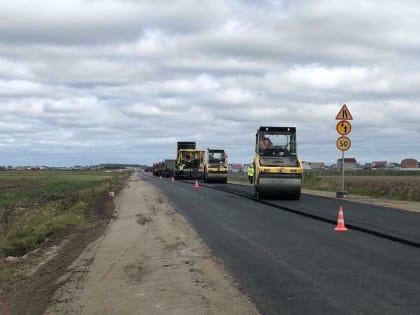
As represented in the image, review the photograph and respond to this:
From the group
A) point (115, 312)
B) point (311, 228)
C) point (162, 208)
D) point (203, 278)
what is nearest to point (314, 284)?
point (203, 278)

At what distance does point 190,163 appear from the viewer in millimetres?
61438

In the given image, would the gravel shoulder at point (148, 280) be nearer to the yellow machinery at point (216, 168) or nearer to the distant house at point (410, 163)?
the yellow machinery at point (216, 168)

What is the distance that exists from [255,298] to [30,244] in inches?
345

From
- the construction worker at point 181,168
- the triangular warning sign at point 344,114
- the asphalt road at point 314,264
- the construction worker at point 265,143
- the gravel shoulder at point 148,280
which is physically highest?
the triangular warning sign at point 344,114

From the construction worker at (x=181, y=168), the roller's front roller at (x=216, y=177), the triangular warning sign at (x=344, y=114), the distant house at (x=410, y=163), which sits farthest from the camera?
the distant house at (x=410, y=163)

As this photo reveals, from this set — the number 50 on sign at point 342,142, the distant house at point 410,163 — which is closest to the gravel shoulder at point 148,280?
the number 50 on sign at point 342,142

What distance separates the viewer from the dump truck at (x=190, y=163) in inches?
2403

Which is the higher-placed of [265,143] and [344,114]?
[344,114]

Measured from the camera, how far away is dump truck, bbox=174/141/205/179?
200 ft

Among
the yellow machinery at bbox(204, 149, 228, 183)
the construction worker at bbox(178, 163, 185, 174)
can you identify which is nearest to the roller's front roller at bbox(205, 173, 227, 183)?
the yellow machinery at bbox(204, 149, 228, 183)

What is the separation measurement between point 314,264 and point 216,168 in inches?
1603

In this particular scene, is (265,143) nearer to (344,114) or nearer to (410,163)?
(344,114)

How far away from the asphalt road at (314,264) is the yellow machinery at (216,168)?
3247cm

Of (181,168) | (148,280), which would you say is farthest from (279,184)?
(181,168)
